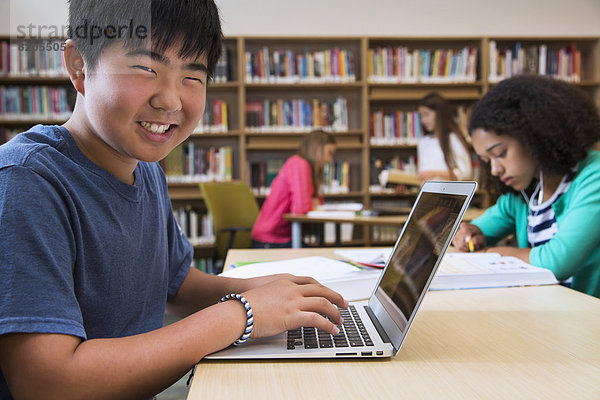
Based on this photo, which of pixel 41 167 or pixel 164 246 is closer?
pixel 41 167

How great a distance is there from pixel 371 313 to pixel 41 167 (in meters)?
0.54

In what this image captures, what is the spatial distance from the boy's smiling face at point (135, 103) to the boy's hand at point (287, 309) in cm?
29

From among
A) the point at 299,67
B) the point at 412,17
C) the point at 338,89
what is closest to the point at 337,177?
the point at 338,89

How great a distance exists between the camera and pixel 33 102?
4.16 m

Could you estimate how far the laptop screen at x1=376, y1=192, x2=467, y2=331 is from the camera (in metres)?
0.64

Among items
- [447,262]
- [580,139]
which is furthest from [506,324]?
[580,139]

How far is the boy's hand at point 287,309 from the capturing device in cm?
65

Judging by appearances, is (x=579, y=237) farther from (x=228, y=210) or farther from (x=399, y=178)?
(x=228, y=210)

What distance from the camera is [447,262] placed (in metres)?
1.21

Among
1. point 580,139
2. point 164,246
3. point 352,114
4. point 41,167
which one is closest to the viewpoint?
point 41,167

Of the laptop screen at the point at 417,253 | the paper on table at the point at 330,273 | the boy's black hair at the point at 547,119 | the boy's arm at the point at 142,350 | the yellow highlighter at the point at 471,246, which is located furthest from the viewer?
the yellow highlighter at the point at 471,246

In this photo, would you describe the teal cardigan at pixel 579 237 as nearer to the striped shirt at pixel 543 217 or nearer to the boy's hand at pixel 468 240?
the striped shirt at pixel 543 217

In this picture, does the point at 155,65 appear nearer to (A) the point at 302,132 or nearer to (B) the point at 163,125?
(B) the point at 163,125

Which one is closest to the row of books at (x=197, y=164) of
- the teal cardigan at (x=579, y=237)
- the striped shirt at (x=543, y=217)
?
the striped shirt at (x=543, y=217)
